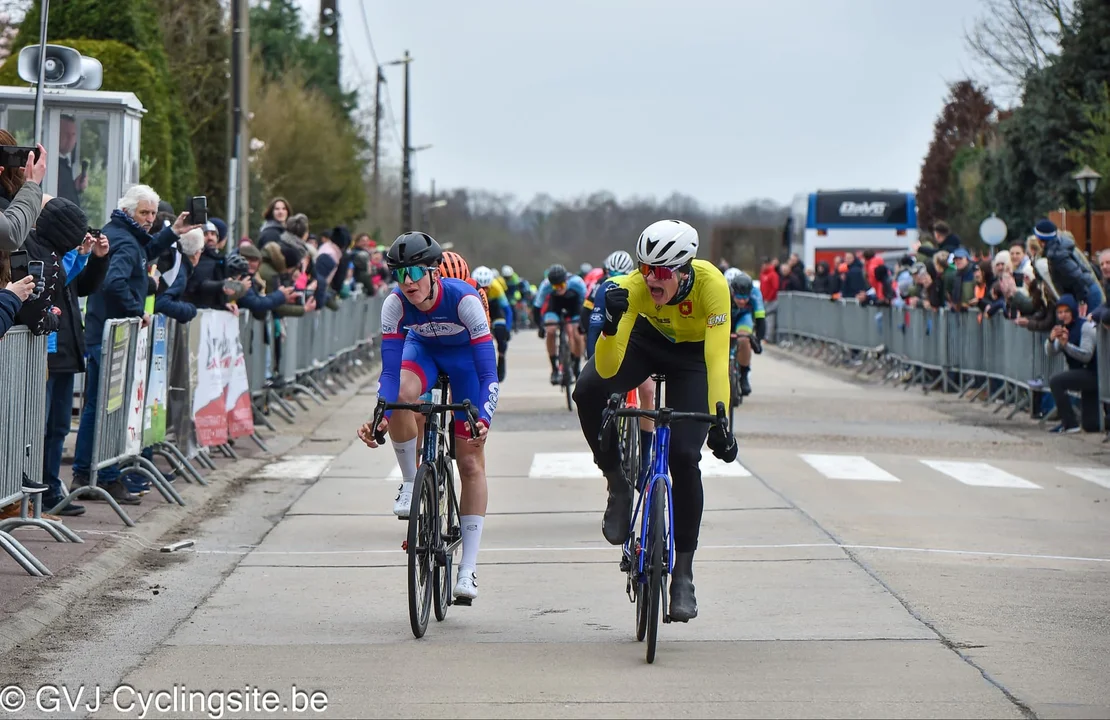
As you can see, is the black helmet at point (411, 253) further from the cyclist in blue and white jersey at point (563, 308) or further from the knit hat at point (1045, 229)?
the cyclist in blue and white jersey at point (563, 308)

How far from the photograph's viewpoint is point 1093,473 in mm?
16578

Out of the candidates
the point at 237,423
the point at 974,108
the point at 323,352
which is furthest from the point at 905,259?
the point at 974,108

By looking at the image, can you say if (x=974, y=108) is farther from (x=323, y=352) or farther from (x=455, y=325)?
(x=455, y=325)

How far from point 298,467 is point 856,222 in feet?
113

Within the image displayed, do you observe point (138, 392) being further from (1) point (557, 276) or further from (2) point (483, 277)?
(1) point (557, 276)

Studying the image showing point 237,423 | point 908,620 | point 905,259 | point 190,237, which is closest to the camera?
point 908,620

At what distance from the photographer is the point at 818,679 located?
23.6ft

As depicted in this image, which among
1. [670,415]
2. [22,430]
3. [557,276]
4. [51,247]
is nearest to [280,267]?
[557,276]

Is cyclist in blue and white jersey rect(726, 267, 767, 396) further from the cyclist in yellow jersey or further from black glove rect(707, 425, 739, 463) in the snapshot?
black glove rect(707, 425, 739, 463)

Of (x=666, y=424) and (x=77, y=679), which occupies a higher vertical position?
(x=666, y=424)

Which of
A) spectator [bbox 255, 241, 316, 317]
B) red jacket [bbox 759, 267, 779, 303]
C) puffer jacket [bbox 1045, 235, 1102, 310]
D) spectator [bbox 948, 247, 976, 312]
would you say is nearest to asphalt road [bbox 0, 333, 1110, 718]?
spectator [bbox 255, 241, 316, 317]

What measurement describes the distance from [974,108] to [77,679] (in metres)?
91.3

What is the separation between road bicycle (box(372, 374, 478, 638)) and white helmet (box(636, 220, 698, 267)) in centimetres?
112

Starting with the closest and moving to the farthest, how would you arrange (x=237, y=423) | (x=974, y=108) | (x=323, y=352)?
(x=237, y=423) → (x=323, y=352) → (x=974, y=108)
